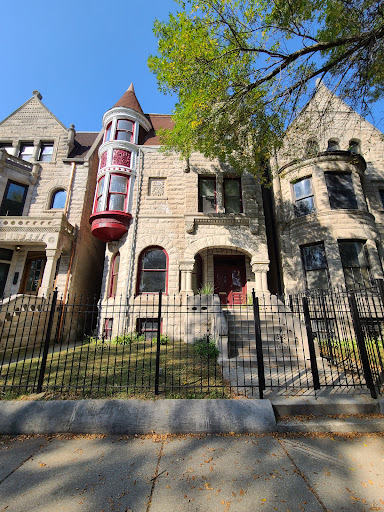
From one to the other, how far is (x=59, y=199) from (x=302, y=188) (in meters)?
15.1

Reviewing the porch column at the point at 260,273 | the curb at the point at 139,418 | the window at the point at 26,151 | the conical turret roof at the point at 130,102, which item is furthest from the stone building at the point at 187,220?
the curb at the point at 139,418

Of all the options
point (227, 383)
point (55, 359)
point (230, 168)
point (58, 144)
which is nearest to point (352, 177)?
point (230, 168)

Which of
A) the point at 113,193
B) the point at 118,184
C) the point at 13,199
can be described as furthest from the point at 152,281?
the point at 13,199

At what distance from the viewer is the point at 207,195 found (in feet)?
44.4

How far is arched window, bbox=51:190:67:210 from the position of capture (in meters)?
15.3

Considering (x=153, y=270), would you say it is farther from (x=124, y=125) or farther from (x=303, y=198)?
(x=124, y=125)

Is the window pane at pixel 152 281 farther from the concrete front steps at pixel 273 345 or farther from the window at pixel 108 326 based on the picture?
the concrete front steps at pixel 273 345

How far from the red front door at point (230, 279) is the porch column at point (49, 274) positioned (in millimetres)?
8622

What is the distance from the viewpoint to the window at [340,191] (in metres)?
12.3

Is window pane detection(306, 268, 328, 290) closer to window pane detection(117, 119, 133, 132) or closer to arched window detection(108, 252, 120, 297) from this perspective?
arched window detection(108, 252, 120, 297)

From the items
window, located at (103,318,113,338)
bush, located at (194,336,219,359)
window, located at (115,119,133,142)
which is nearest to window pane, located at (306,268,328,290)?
bush, located at (194,336,219,359)

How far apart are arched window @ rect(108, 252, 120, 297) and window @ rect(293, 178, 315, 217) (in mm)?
10414

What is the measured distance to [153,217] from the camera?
42.8 feet

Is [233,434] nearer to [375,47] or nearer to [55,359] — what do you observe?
[55,359]
